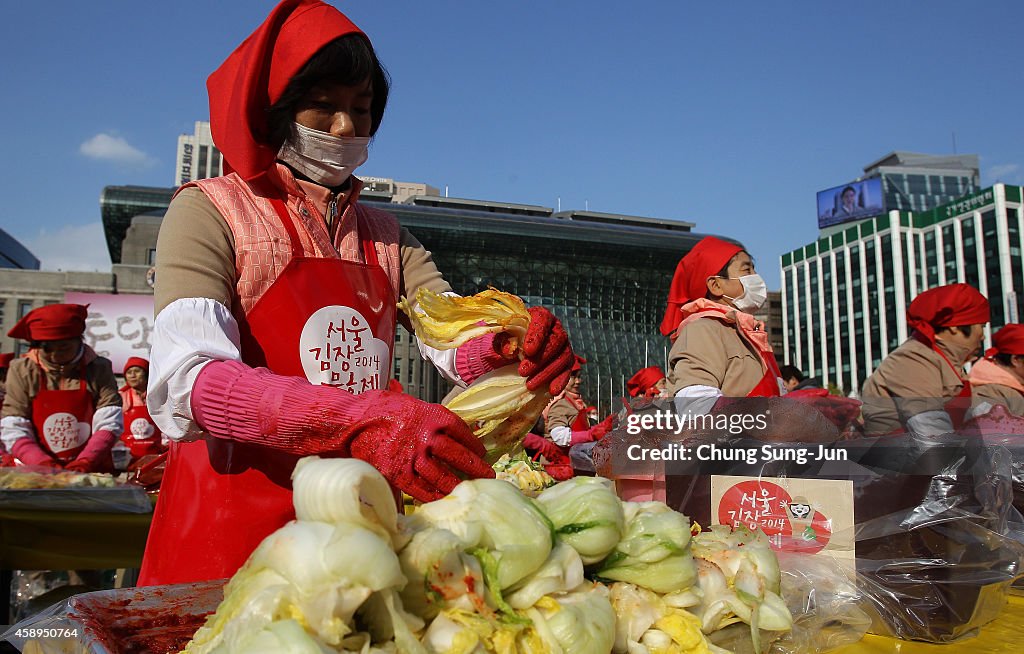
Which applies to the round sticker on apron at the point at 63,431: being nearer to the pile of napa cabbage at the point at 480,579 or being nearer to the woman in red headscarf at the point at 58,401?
the woman in red headscarf at the point at 58,401

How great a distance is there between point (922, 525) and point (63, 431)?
6.00m

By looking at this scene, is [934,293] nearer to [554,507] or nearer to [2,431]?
[554,507]

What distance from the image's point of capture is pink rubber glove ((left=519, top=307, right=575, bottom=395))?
1.54m

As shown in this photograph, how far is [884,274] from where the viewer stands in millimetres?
88500

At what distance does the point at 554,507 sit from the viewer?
3.61ft

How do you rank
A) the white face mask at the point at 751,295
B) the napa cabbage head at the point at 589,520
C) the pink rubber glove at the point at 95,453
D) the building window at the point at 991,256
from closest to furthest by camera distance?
the napa cabbage head at the point at 589,520 → the white face mask at the point at 751,295 → the pink rubber glove at the point at 95,453 → the building window at the point at 991,256

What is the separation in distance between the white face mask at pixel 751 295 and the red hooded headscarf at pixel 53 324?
15.5 ft

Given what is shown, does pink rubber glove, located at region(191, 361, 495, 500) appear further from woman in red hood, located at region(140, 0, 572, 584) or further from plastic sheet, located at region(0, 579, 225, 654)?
plastic sheet, located at region(0, 579, 225, 654)

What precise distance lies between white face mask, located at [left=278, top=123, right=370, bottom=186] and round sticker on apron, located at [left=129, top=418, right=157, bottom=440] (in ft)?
23.4

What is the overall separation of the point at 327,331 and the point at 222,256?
290 millimetres

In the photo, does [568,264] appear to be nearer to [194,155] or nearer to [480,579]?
[480,579]

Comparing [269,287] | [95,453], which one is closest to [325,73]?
[269,287]

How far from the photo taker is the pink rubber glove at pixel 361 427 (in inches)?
42.4

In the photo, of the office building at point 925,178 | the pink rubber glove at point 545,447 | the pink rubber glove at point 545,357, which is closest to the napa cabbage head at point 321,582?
the pink rubber glove at point 545,357
